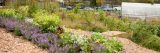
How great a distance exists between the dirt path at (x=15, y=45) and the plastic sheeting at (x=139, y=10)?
15.2 metres

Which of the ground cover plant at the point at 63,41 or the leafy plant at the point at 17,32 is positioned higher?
the ground cover plant at the point at 63,41

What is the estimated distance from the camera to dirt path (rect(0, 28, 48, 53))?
24.9ft

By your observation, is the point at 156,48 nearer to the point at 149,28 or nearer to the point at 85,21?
the point at 149,28

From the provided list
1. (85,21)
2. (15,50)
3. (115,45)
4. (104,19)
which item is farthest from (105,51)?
(104,19)

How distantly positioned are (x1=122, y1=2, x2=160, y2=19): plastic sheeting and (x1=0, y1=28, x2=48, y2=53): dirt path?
597 inches

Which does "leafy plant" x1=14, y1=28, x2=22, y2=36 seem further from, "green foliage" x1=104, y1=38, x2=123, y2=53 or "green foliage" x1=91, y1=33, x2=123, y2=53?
"green foliage" x1=104, y1=38, x2=123, y2=53

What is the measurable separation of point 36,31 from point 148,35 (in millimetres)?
3903

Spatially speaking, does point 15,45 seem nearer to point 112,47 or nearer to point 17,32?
point 17,32

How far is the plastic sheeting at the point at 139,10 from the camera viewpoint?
78.6 ft

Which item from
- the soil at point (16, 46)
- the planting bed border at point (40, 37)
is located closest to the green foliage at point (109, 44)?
the soil at point (16, 46)

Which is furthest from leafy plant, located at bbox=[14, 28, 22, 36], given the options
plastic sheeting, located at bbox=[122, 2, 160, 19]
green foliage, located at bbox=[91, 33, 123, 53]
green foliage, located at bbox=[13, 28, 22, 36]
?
plastic sheeting, located at bbox=[122, 2, 160, 19]

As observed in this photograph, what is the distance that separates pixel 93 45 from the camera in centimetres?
743

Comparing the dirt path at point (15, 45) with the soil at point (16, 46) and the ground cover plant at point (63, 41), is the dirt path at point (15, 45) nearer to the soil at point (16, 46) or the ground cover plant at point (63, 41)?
the soil at point (16, 46)

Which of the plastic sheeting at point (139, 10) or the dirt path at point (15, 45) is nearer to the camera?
the dirt path at point (15, 45)
